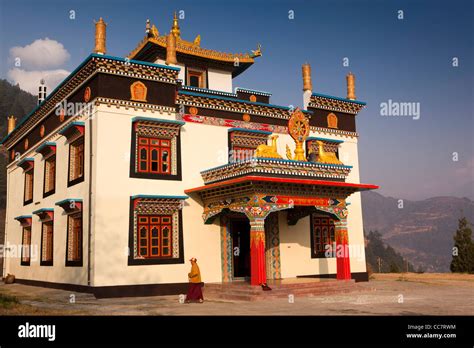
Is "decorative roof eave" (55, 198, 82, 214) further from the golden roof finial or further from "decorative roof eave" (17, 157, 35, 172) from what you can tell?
the golden roof finial

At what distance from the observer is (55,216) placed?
17.6m

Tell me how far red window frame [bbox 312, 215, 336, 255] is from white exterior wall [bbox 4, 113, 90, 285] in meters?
8.60

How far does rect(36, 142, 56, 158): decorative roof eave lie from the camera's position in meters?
18.0

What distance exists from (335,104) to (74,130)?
10681mm

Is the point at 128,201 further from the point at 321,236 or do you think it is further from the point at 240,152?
the point at 321,236

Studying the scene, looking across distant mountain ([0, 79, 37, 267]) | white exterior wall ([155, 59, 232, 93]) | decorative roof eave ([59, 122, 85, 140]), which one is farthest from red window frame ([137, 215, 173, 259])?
distant mountain ([0, 79, 37, 267])

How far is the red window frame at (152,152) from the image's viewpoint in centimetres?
1552

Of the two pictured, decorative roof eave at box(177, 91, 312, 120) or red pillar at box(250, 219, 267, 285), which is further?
decorative roof eave at box(177, 91, 312, 120)

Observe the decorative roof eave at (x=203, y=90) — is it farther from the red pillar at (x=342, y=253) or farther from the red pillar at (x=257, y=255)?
the red pillar at (x=342, y=253)

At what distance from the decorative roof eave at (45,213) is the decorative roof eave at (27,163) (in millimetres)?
2662

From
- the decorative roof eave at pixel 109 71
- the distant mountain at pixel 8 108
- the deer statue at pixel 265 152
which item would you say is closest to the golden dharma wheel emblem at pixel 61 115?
the decorative roof eave at pixel 109 71
